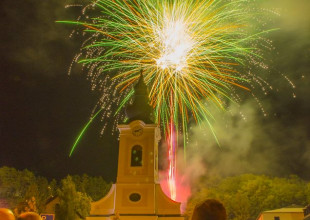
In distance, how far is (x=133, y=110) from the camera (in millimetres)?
28344

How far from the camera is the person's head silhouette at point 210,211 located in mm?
Answer: 4066

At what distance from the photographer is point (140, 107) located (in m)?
28.3

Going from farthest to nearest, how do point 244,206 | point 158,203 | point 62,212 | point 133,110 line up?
1. point 244,206
2. point 62,212
3. point 133,110
4. point 158,203

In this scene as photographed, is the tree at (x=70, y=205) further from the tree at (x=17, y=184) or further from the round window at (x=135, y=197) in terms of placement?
the round window at (x=135, y=197)

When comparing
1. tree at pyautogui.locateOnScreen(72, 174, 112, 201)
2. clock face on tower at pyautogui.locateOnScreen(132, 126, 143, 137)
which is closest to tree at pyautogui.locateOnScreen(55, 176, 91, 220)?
tree at pyautogui.locateOnScreen(72, 174, 112, 201)

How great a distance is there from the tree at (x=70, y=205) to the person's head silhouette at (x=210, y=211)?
42.0 metres

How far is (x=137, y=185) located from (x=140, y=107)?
6.05 meters

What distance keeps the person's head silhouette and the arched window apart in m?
22.5

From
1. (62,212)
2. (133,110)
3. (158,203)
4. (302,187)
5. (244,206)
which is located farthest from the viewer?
(302,187)

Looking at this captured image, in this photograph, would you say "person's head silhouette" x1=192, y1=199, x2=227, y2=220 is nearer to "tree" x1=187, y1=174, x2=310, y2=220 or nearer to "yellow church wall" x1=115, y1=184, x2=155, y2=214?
"yellow church wall" x1=115, y1=184, x2=155, y2=214

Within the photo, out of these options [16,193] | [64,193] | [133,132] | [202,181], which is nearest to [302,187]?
[202,181]

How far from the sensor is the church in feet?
82.8

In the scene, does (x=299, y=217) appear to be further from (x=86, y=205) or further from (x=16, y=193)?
(x=16, y=193)

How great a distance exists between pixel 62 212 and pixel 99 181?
12259 millimetres
